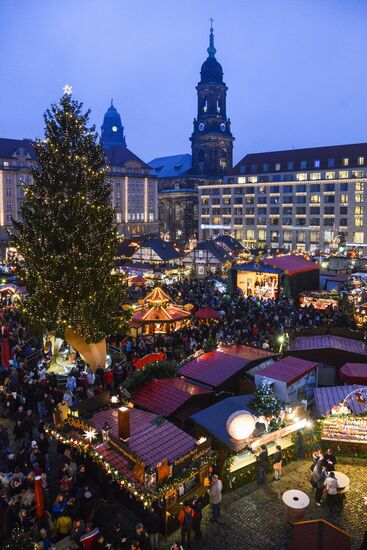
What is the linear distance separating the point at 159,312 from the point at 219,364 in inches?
357

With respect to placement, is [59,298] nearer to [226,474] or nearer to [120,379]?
[120,379]

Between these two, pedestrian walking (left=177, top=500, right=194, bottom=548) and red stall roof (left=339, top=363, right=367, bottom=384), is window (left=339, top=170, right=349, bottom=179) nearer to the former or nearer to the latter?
red stall roof (left=339, top=363, right=367, bottom=384)

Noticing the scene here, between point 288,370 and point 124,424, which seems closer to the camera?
point 124,424

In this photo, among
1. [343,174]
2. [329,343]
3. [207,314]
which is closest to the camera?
[329,343]

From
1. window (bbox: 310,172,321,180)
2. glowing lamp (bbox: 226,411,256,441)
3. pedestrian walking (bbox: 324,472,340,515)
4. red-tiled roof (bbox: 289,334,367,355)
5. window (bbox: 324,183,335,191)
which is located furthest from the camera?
window (bbox: 310,172,321,180)

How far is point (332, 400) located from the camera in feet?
46.6

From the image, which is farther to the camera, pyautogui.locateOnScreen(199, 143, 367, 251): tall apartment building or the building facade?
the building facade

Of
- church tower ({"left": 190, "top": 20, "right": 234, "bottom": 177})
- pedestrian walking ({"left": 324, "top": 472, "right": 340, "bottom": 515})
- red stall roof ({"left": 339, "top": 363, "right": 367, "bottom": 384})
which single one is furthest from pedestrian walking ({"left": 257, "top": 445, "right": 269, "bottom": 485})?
church tower ({"left": 190, "top": 20, "right": 234, "bottom": 177})

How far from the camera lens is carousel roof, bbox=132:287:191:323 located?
25156 millimetres

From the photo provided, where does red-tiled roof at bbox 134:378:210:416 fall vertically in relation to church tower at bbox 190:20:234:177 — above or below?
below

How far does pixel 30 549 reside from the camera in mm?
8133

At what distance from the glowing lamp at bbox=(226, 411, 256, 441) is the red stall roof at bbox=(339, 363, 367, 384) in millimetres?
5967

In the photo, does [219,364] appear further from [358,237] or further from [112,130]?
[112,130]

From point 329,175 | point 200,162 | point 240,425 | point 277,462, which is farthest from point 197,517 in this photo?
point 200,162
